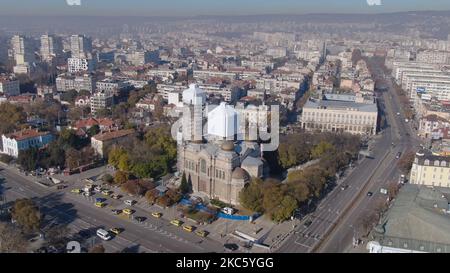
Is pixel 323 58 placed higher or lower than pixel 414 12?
lower

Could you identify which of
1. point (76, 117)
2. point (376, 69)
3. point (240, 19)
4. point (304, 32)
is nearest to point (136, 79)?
point (76, 117)

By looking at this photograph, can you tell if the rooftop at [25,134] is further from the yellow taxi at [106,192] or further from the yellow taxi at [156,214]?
the yellow taxi at [156,214]

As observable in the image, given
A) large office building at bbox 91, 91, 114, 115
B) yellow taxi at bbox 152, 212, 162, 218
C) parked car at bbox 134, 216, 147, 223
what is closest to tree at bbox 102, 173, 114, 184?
parked car at bbox 134, 216, 147, 223

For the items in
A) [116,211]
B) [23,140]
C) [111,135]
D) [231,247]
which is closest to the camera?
[231,247]

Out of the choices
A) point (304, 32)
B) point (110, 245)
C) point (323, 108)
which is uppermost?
point (304, 32)

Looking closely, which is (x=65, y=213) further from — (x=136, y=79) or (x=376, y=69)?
(x=376, y=69)

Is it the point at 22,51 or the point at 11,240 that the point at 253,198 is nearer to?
the point at 11,240

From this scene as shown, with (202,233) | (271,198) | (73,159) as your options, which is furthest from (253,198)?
(73,159)
